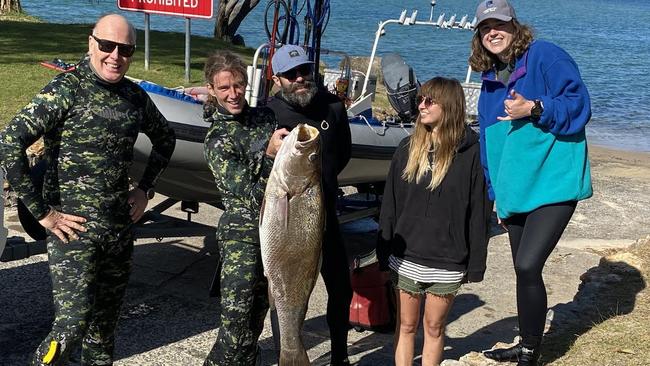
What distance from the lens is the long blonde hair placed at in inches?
181

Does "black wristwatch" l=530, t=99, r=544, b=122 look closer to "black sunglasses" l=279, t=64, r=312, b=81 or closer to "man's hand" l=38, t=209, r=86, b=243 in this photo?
"black sunglasses" l=279, t=64, r=312, b=81

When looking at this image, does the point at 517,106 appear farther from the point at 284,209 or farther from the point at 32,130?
the point at 32,130

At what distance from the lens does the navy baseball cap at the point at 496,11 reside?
172 inches

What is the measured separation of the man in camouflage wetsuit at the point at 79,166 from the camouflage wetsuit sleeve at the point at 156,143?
206 mm

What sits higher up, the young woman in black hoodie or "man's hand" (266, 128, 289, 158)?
"man's hand" (266, 128, 289, 158)

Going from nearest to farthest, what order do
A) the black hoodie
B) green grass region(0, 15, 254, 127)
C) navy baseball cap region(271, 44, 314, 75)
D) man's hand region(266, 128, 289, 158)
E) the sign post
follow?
1. man's hand region(266, 128, 289, 158)
2. the black hoodie
3. navy baseball cap region(271, 44, 314, 75)
4. green grass region(0, 15, 254, 127)
5. the sign post

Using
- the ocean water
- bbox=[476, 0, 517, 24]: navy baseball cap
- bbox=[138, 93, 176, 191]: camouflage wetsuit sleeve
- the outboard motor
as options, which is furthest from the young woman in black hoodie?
the ocean water

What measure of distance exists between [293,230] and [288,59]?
141cm

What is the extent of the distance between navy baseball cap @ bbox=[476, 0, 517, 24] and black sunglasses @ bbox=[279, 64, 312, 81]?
934mm

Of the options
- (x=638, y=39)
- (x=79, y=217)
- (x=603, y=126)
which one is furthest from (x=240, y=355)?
(x=638, y=39)

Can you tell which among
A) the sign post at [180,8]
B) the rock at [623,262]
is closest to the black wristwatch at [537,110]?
the rock at [623,262]

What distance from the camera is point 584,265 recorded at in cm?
811

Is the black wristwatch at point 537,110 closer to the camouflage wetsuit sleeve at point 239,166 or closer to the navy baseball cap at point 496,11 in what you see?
the navy baseball cap at point 496,11

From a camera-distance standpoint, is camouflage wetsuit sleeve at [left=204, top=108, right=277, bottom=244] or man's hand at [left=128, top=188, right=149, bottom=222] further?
man's hand at [left=128, top=188, right=149, bottom=222]
